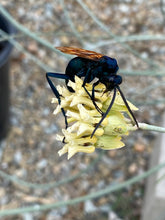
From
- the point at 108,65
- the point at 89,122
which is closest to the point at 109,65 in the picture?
the point at 108,65

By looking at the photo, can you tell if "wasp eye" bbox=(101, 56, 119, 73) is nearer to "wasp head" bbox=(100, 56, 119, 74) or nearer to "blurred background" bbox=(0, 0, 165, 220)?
"wasp head" bbox=(100, 56, 119, 74)

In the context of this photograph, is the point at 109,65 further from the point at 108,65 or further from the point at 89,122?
the point at 89,122

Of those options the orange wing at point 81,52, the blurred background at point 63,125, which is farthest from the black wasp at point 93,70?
the blurred background at point 63,125

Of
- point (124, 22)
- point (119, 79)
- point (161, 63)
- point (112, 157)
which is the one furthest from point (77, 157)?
point (119, 79)

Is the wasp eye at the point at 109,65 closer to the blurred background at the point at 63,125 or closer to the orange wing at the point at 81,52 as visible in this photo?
the orange wing at the point at 81,52

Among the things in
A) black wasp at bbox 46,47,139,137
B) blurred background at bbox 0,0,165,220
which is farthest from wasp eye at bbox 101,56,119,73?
blurred background at bbox 0,0,165,220
